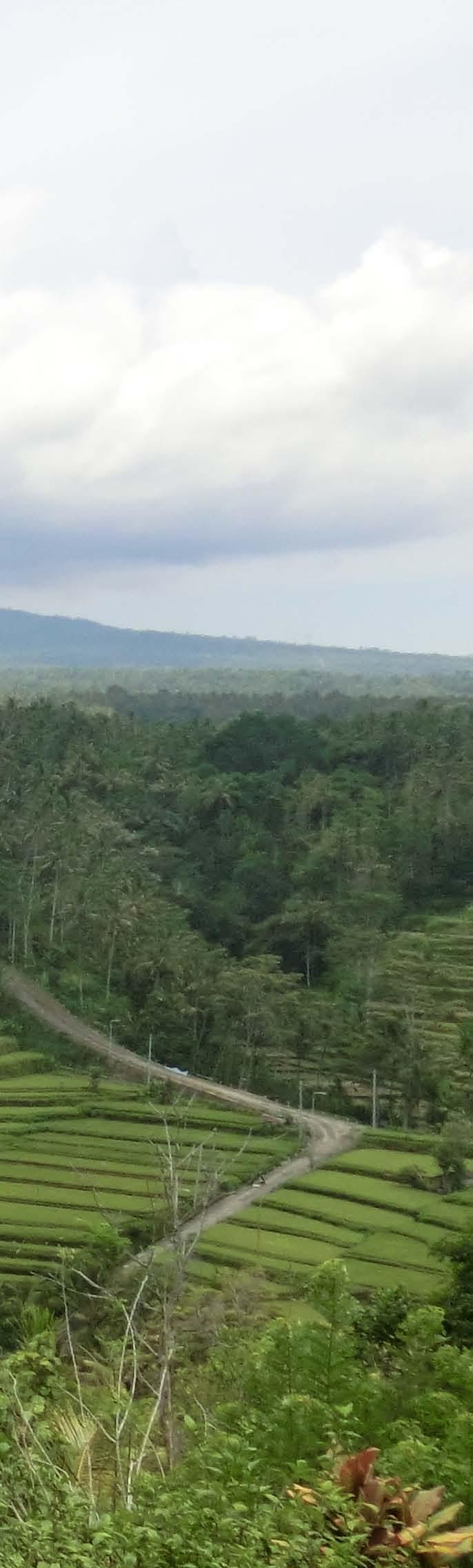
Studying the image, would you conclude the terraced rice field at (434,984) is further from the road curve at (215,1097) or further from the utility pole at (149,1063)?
the utility pole at (149,1063)

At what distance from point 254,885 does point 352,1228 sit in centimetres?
3218

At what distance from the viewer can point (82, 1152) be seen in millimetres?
34562

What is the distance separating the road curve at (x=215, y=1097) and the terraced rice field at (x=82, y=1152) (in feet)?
1.69

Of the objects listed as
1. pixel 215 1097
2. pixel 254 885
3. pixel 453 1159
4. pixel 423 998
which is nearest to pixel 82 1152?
pixel 215 1097

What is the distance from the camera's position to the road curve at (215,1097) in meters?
32.7

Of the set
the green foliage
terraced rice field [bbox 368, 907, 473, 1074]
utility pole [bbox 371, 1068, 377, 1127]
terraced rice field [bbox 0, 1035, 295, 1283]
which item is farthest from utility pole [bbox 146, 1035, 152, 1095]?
the green foliage

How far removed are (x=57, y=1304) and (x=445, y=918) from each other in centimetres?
3473

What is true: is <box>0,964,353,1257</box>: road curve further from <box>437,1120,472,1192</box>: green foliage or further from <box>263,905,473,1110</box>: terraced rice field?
<box>437,1120,472,1192</box>: green foliage

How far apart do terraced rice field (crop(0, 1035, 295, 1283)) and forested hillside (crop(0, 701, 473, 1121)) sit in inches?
219

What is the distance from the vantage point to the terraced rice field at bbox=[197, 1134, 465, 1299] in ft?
89.6

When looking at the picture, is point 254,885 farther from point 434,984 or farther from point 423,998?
point 423,998

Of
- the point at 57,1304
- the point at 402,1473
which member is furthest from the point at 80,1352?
the point at 402,1473

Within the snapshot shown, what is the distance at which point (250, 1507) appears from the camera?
6.78m

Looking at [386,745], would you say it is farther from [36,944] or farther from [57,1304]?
[57,1304]
